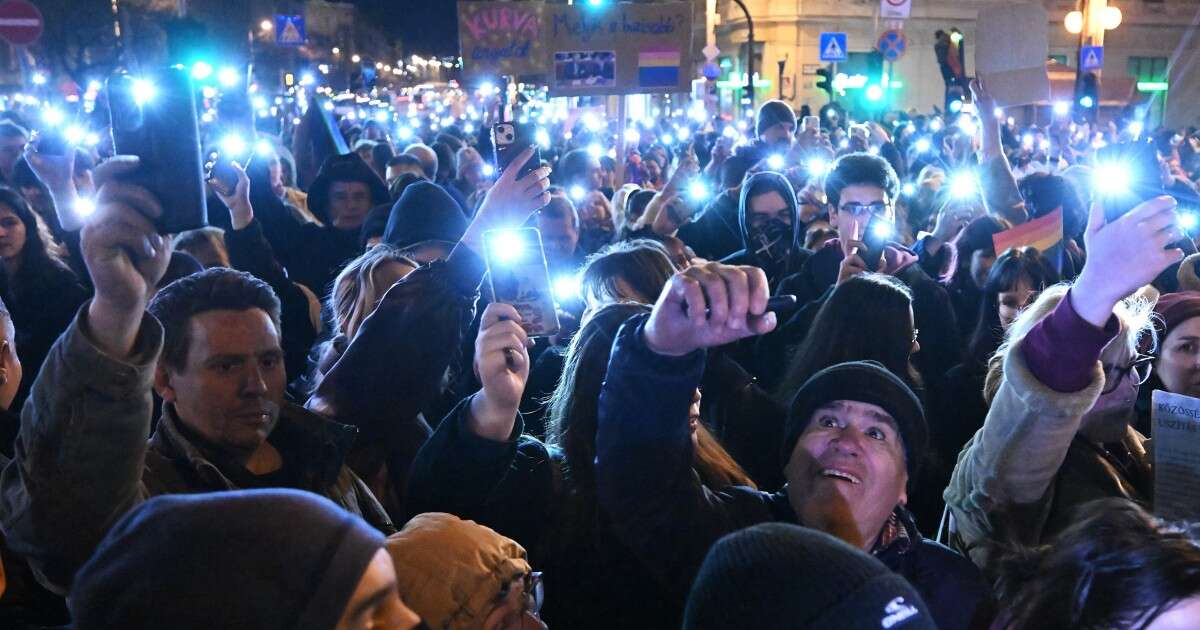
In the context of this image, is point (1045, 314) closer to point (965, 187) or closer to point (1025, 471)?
point (1025, 471)

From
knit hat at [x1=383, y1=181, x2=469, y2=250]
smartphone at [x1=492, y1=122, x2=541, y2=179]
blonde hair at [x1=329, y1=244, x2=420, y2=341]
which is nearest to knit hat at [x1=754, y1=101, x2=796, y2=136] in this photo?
knit hat at [x1=383, y1=181, x2=469, y2=250]

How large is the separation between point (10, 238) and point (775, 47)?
4514 centimetres

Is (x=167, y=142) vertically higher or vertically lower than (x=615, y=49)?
lower

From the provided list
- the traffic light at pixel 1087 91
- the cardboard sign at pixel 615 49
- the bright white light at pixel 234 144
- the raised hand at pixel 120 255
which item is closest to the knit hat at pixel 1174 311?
the raised hand at pixel 120 255

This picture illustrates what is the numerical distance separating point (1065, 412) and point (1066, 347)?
16 cm

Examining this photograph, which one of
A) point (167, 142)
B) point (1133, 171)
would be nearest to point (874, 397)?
point (167, 142)

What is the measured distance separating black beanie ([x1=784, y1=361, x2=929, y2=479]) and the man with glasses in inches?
59.2

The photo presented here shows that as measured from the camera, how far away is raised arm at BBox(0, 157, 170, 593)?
2.14 metres

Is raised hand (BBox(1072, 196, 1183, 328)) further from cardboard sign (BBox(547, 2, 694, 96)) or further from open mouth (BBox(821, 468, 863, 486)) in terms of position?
cardboard sign (BBox(547, 2, 694, 96))

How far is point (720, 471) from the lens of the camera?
3051 millimetres

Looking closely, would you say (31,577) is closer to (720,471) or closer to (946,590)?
(720,471)

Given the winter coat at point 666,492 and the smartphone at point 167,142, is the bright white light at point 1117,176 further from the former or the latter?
the smartphone at point 167,142

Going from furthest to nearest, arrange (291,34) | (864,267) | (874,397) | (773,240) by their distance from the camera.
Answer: (291,34), (773,240), (864,267), (874,397)

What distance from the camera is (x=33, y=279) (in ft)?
17.8
